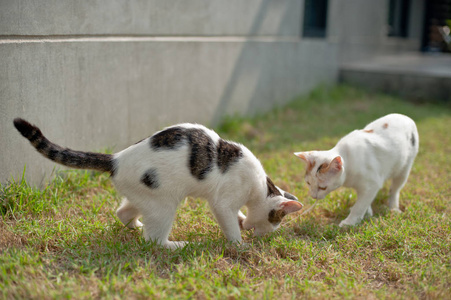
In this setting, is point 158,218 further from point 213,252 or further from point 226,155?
point 226,155

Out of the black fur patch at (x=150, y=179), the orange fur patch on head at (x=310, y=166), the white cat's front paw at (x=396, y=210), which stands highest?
the black fur patch at (x=150, y=179)

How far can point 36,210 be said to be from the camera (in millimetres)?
3898

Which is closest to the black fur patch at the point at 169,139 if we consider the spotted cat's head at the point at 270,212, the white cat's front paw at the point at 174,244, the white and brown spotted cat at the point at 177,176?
the white and brown spotted cat at the point at 177,176

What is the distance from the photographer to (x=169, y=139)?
352cm

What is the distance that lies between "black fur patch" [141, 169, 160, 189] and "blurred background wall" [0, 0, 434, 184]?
4.66 ft

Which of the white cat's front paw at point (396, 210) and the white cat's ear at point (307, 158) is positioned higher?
the white cat's ear at point (307, 158)

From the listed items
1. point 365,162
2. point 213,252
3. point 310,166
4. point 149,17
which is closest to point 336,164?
point 310,166

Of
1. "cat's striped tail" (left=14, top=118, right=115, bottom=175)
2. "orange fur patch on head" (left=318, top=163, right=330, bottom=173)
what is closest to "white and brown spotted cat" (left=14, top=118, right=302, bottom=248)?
"cat's striped tail" (left=14, top=118, right=115, bottom=175)

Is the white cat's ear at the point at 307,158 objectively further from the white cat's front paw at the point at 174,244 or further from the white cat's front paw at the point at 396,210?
the white cat's front paw at the point at 174,244

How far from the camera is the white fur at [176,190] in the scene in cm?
340

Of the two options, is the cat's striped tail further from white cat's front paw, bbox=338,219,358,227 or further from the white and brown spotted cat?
white cat's front paw, bbox=338,219,358,227

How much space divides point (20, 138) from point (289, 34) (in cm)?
709

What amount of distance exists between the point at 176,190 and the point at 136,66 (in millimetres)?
2668

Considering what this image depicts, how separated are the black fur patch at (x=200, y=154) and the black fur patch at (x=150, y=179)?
0.29m
